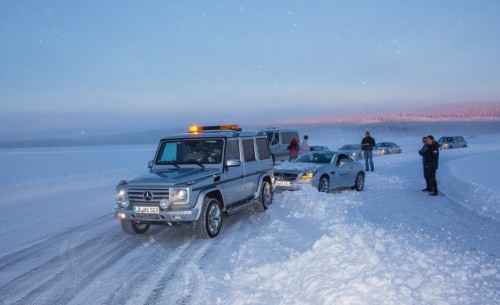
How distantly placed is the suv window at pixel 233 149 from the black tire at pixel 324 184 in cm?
417

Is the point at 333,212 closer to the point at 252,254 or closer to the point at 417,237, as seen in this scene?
the point at 417,237

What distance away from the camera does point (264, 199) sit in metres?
10.1

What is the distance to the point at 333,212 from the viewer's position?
9375 mm

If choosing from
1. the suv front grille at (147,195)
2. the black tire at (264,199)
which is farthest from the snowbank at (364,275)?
the black tire at (264,199)

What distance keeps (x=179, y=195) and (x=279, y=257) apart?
211cm

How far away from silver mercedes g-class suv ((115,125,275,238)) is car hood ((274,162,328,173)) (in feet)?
6.32

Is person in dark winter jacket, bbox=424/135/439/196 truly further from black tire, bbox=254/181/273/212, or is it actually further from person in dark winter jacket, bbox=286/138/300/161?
person in dark winter jacket, bbox=286/138/300/161

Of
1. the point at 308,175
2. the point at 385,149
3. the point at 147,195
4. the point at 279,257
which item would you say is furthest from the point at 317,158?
the point at 385,149

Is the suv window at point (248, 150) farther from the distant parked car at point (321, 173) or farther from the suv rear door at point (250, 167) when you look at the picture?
the distant parked car at point (321, 173)

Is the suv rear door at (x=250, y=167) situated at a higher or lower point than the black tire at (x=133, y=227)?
higher

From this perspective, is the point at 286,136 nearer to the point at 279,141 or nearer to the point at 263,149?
the point at 279,141

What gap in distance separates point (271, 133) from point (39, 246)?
14.8m

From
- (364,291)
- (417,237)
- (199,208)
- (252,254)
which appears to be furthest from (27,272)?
(417,237)

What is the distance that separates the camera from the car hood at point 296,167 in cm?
1234
